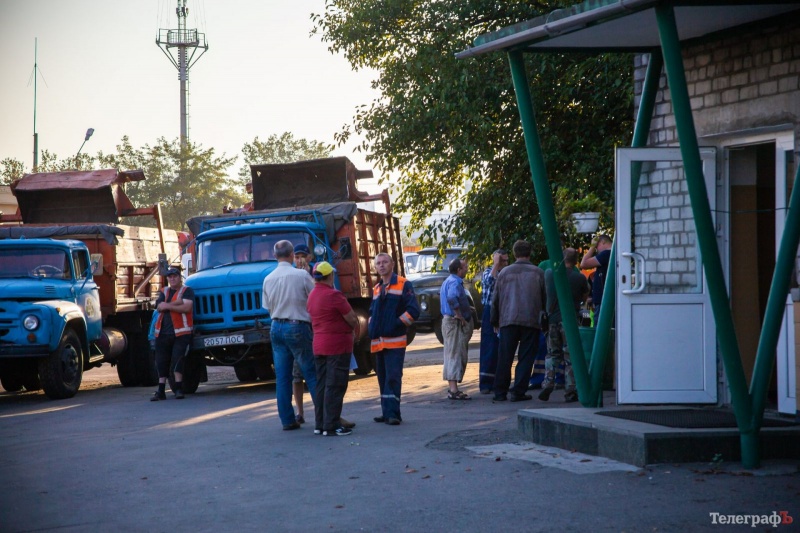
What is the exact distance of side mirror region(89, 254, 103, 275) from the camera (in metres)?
16.8

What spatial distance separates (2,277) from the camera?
1620 cm

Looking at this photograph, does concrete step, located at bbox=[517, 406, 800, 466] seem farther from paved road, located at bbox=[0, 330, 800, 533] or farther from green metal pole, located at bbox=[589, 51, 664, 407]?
green metal pole, located at bbox=[589, 51, 664, 407]

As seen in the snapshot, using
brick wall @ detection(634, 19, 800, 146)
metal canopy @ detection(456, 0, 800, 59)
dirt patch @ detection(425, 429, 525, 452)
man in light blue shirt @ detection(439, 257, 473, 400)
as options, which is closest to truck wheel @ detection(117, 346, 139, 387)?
man in light blue shirt @ detection(439, 257, 473, 400)

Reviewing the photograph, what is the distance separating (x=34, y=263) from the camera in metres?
16.4

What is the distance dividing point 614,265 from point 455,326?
409 centimetres

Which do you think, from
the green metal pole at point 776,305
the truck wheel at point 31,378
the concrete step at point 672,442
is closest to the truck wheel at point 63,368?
the truck wheel at point 31,378

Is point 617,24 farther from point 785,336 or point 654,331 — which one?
point 785,336

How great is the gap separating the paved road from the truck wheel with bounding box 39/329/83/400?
289 cm

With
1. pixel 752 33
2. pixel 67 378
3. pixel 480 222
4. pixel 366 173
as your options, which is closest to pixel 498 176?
pixel 480 222

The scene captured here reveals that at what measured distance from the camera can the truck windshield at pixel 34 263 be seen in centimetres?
1628

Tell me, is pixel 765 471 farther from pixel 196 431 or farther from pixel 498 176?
pixel 498 176

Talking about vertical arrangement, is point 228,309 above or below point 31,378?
above

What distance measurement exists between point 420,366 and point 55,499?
1241 centimetres

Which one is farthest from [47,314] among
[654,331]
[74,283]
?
[654,331]
